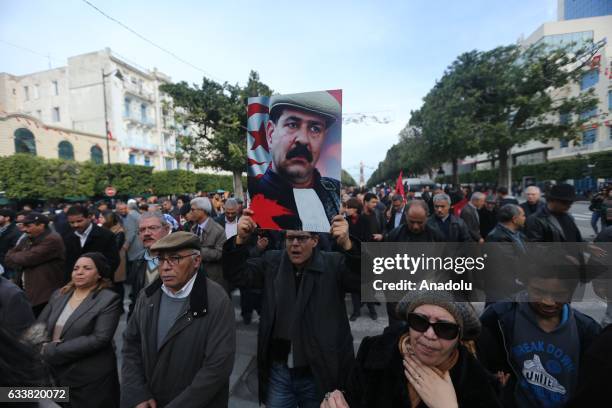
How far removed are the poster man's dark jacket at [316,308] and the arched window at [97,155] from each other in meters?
34.6

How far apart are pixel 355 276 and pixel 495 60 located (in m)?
19.7

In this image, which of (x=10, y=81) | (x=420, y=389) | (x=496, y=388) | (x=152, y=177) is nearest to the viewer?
(x=420, y=389)

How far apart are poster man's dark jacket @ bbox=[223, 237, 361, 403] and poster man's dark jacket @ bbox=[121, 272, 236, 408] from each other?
308mm

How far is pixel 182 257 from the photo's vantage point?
6.45 feet

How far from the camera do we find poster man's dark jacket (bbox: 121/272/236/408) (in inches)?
71.9

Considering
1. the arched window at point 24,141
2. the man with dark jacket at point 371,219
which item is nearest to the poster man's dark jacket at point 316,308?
the man with dark jacket at point 371,219

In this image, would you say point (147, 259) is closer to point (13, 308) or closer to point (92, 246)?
point (13, 308)

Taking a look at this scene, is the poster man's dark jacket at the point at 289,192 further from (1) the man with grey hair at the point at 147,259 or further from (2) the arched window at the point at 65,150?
(2) the arched window at the point at 65,150

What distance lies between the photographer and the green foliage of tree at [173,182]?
30.2m

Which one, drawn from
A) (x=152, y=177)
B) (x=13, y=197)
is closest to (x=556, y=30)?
(x=152, y=177)

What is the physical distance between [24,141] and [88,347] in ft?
94.5

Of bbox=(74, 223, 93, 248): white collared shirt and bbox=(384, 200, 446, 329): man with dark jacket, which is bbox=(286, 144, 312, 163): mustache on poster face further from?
bbox=(74, 223, 93, 248): white collared shirt

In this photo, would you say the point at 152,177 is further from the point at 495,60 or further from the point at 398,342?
the point at 398,342

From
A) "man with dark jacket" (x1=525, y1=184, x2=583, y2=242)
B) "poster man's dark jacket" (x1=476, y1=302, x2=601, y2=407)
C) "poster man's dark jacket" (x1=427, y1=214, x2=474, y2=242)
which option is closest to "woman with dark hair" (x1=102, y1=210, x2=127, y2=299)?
"poster man's dark jacket" (x1=427, y1=214, x2=474, y2=242)
